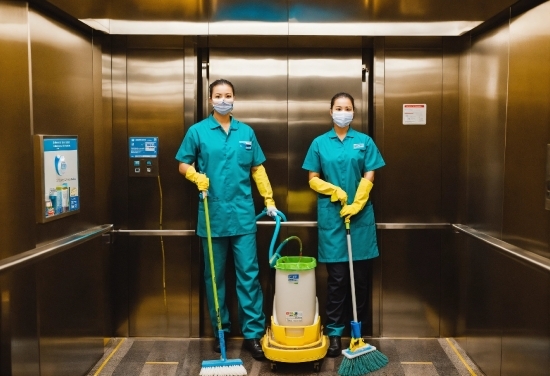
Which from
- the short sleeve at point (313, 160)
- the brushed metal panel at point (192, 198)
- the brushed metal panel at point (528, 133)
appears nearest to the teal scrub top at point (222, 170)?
the brushed metal panel at point (192, 198)

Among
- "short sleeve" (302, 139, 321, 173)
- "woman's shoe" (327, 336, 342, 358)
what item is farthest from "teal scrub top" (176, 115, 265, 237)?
"woman's shoe" (327, 336, 342, 358)

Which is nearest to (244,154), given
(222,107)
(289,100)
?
(222,107)

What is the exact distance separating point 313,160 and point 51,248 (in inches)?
66.5

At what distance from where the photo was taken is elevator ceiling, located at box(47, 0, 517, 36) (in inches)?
146

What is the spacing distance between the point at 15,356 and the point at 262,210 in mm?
1871

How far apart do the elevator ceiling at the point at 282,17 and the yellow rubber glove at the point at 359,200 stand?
101 cm

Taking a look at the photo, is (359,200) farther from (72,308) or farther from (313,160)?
(72,308)

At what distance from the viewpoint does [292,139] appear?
13.0 feet

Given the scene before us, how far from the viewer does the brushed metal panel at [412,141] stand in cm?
387

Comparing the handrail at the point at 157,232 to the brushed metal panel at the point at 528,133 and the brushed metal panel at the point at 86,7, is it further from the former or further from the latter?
the brushed metal panel at the point at 528,133

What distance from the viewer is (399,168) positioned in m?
3.89

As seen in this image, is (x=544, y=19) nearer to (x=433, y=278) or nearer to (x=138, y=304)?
(x=433, y=278)

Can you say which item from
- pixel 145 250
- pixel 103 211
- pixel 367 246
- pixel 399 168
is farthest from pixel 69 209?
pixel 399 168

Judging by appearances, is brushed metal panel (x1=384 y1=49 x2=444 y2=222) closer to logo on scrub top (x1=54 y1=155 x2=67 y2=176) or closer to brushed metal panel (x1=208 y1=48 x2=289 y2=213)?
brushed metal panel (x1=208 y1=48 x2=289 y2=213)
